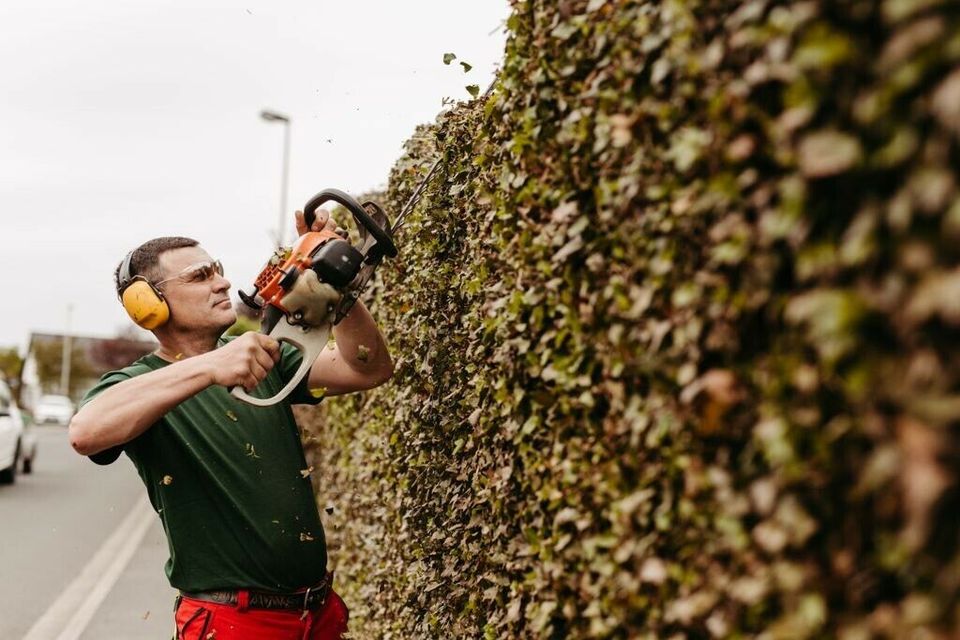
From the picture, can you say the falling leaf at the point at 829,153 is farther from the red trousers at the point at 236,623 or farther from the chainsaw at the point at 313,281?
the red trousers at the point at 236,623

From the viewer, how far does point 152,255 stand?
12.4ft

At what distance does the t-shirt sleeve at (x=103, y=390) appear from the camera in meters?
3.29

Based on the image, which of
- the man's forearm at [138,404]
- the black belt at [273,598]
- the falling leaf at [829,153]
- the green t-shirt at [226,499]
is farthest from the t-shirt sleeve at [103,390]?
the falling leaf at [829,153]

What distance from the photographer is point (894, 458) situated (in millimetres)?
1159

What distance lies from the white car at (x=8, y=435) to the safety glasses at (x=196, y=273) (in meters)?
13.0

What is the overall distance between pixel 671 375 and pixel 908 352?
60cm

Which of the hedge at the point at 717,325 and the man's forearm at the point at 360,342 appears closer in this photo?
the hedge at the point at 717,325

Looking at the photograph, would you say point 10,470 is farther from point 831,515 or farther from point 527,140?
point 831,515

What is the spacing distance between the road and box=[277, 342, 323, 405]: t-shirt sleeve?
5.42ft

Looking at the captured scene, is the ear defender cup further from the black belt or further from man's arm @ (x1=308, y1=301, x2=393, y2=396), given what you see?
the black belt

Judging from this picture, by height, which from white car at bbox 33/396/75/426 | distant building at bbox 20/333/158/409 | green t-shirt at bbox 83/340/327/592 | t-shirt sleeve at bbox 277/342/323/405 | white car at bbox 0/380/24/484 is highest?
t-shirt sleeve at bbox 277/342/323/405

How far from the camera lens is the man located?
3156mm

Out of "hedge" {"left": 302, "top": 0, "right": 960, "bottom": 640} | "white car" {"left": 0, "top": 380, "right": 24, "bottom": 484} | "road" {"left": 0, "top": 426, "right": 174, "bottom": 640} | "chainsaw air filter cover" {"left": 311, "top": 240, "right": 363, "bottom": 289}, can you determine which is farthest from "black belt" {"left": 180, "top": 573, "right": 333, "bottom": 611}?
"white car" {"left": 0, "top": 380, "right": 24, "bottom": 484}

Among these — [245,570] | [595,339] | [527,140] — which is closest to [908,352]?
[595,339]
